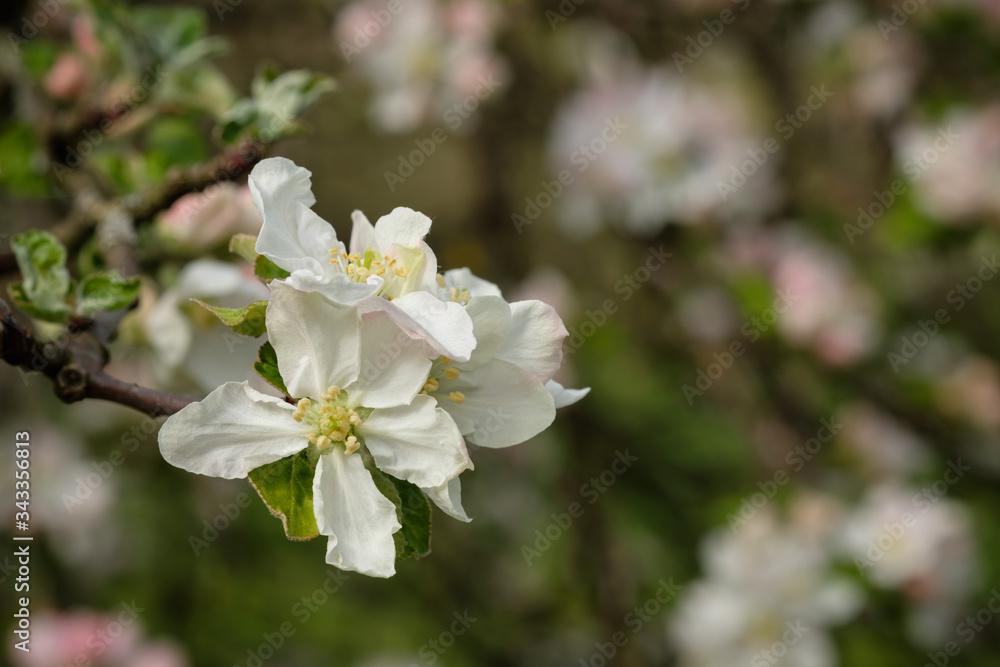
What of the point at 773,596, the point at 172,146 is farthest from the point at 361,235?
the point at 773,596

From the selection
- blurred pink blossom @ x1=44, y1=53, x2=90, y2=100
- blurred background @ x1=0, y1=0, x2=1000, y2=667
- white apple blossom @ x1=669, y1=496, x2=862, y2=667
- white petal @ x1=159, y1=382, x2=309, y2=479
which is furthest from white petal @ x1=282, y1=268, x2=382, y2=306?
white apple blossom @ x1=669, y1=496, x2=862, y2=667

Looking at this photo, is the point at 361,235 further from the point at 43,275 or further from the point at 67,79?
the point at 67,79

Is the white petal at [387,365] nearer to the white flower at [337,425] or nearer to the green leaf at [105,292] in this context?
the white flower at [337,425]

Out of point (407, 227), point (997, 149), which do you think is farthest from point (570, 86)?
point (407, 227)

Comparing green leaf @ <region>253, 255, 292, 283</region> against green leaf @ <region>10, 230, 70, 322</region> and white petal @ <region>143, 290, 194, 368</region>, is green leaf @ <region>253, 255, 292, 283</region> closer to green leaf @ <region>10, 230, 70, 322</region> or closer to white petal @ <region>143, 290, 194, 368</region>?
green leaf @ <region>10, 230, 70, 322</region>

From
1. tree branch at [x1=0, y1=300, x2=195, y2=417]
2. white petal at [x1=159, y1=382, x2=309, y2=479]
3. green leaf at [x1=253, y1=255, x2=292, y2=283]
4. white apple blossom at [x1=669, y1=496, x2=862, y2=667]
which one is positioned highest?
green leaf at [x1=253, y1=255, x2=292, y2=283]

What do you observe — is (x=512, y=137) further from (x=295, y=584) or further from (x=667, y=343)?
Answer: (x=295, y=584)
